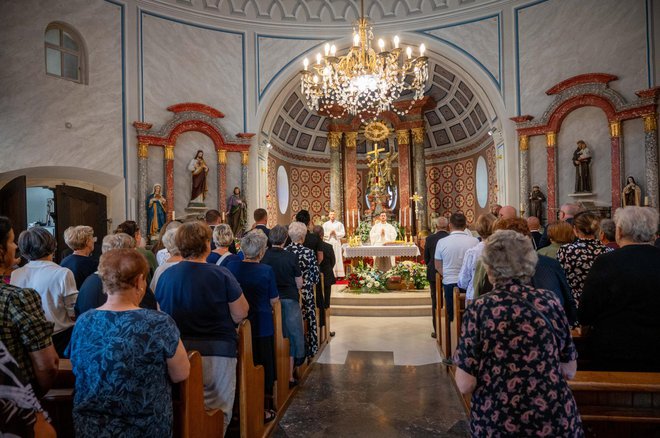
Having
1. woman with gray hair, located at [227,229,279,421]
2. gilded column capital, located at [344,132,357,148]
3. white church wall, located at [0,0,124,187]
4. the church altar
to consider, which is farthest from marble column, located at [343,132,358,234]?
woman with gray hair, located at [227,229,279,421]

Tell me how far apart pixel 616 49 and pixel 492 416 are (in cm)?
1030

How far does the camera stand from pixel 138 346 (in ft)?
6.22

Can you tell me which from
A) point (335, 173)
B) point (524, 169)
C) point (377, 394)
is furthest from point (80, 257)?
point (335, 173)

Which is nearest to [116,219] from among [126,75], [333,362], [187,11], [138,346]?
[126,75]

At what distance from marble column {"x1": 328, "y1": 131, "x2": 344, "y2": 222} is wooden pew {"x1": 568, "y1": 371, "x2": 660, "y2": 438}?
41.2 ft

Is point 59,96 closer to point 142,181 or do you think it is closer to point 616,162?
point 142,181

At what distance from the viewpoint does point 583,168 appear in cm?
1008

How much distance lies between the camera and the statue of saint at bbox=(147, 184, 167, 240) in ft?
34.0

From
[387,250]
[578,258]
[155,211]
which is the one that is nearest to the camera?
[578,258]

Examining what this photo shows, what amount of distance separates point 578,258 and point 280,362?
2.48m

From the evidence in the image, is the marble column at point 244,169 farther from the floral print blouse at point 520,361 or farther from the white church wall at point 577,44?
the floral print blouse at point 520,361

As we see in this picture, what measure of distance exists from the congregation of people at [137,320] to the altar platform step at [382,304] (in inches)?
129

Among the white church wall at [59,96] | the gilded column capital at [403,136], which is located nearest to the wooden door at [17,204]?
the white church wall at [59,96]

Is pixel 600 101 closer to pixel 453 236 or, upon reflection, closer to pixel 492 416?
pixel 453 236
